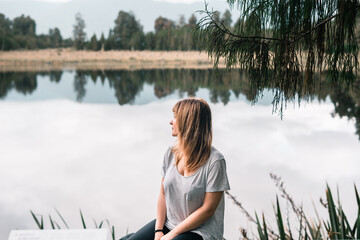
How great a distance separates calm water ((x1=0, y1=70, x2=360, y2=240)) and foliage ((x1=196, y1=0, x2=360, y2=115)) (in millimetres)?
129

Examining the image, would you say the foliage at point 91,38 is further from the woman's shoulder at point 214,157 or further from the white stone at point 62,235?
the white stone at point 62,235

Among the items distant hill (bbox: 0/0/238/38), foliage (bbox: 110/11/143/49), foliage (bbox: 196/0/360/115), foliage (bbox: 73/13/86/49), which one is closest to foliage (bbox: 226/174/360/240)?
foliage (bbox: 196/0/360/115)

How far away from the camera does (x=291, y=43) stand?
1854 millimetres

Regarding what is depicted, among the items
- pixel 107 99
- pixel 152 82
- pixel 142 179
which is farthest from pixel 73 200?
pixel 152 82

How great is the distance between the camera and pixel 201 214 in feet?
4.28

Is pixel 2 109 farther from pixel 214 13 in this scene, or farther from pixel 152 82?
pixel 214 13

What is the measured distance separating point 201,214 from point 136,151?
27.1 ft

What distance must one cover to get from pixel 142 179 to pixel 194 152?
616 centimetres

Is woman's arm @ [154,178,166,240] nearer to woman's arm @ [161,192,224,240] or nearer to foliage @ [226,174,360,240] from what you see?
woman's arm @ [161,192,224,240]

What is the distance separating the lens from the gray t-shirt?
1304mm

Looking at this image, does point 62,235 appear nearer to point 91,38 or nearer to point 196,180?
point 196,180

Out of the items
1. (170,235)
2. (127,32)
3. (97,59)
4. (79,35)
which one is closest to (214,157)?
(170,235)

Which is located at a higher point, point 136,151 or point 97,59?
point 97,59

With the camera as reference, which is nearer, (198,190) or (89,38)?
(198,190)
